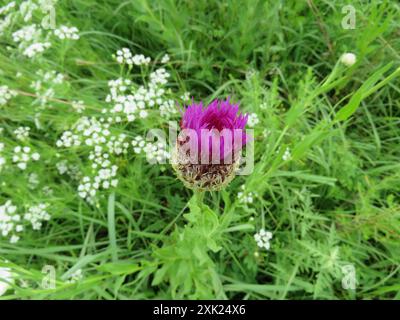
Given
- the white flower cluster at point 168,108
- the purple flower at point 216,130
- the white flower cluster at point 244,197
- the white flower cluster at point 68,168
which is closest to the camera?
the purple flower at point 216,130

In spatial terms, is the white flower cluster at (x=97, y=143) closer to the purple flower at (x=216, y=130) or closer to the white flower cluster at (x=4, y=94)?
the white flower cluster at (x=4, y=94)

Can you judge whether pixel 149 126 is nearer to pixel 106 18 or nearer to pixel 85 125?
pixel 85 125

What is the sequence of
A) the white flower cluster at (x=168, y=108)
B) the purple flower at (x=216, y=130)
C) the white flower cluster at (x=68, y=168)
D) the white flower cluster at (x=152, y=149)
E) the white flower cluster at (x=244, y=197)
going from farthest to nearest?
the white flower cluster at (x=68, y=168) → the white flower cluster at (x=168, y=108) → the white flower cluster at (x=152, y=149) → the white flower cluster at (x=244, y=197) → the purple flower at (x=216, y=130)

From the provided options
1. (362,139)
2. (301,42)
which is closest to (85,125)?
(301,42)

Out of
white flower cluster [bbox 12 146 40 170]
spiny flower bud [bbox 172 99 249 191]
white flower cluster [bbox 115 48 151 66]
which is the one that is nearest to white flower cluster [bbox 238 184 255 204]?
spiny flower bud [bbox 172 99 249 191]

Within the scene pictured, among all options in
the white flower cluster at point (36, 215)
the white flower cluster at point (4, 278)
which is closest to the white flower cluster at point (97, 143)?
the white flower cluster at point (36, 215)

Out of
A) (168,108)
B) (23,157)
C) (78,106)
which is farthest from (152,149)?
(23,157)

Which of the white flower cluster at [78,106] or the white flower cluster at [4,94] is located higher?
the white flower cluster at [4,94]
